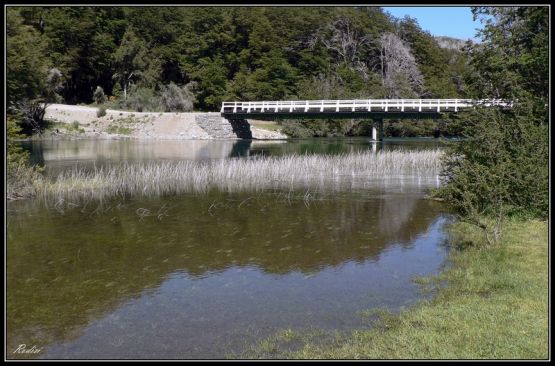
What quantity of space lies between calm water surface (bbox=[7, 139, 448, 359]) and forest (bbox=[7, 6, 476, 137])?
2015 inches

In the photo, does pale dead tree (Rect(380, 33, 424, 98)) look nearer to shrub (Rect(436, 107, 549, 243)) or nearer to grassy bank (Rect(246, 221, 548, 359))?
shrub (Rect(436, 107, 549, 243))

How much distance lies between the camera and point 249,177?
23.8 meters

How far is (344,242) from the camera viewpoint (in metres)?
13.3

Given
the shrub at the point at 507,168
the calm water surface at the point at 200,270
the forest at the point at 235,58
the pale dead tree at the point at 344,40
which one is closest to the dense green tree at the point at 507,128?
the shrub at the point at 507,168

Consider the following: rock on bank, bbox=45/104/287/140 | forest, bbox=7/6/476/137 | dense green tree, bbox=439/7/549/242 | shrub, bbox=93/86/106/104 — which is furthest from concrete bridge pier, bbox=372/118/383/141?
dense green tree, bbox=439/7/549/242

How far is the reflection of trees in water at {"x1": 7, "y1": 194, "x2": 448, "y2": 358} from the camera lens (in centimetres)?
920

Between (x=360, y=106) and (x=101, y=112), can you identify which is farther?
(x=101, y=112)

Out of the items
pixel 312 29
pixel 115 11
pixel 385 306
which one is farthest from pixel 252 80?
pixel 385 306

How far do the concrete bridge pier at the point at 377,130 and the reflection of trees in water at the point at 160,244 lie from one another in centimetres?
4149

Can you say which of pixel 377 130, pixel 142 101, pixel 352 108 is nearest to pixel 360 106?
pixel 352 108

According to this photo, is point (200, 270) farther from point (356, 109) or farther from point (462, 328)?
point (356, 109)

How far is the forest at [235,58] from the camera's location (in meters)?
71.0

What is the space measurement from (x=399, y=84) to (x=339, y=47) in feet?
49.9

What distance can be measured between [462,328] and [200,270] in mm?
5628
